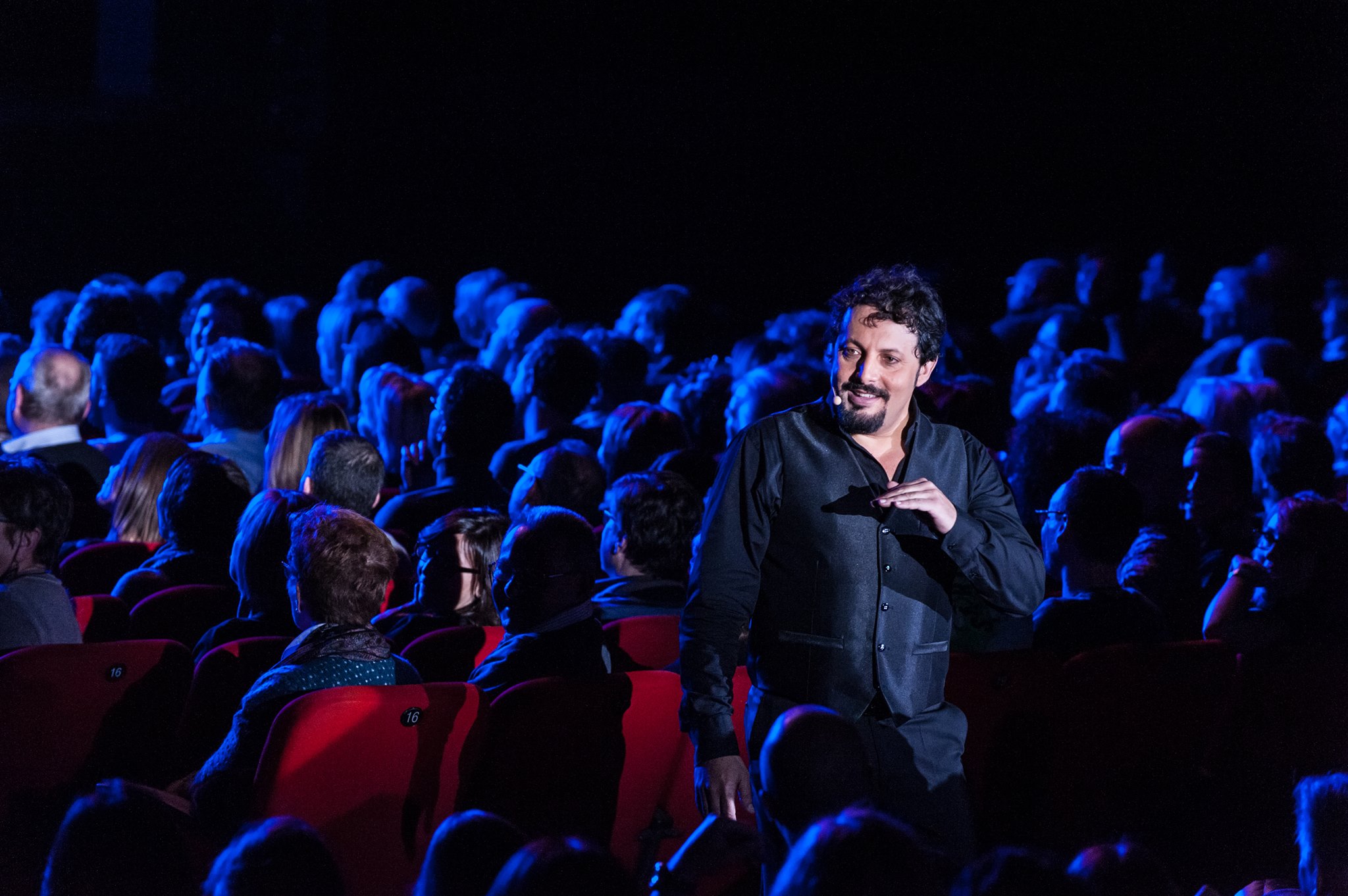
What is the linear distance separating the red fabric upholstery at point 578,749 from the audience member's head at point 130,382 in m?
3.42

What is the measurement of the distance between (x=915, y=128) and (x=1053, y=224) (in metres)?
1.40

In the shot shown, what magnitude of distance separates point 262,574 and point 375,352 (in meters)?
2.97

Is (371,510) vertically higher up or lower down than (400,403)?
lower down

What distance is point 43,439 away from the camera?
16.0 feet

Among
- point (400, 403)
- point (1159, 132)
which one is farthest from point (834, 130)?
point (400, 403)

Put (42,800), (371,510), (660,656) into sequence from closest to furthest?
(42,800), (660,656), (371,510)

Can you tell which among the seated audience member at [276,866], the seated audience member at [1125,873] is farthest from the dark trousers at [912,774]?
the seated audience member at [276,866]

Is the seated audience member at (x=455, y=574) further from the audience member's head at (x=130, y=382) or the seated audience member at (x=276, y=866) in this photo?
the audience member's head at (x=130, y=382)

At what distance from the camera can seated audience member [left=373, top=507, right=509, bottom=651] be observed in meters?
3.51

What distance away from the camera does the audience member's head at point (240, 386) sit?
16.3 feet

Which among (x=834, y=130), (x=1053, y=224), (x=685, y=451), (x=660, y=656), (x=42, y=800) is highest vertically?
(x=834, y=130)

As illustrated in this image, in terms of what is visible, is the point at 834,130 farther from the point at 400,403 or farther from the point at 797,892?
the point at 797,892

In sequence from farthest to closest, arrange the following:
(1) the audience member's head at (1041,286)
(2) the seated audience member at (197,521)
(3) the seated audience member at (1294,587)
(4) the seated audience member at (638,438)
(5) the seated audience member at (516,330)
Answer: (1) the audience member's head at (1041,286) → (5) the seated audience member at (516,330) → (4) the seated audience member at (638,438) → (2) the seated audience member at (197,521) → (3) the seated audience member at (1294,587)

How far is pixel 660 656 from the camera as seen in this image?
3.36m
